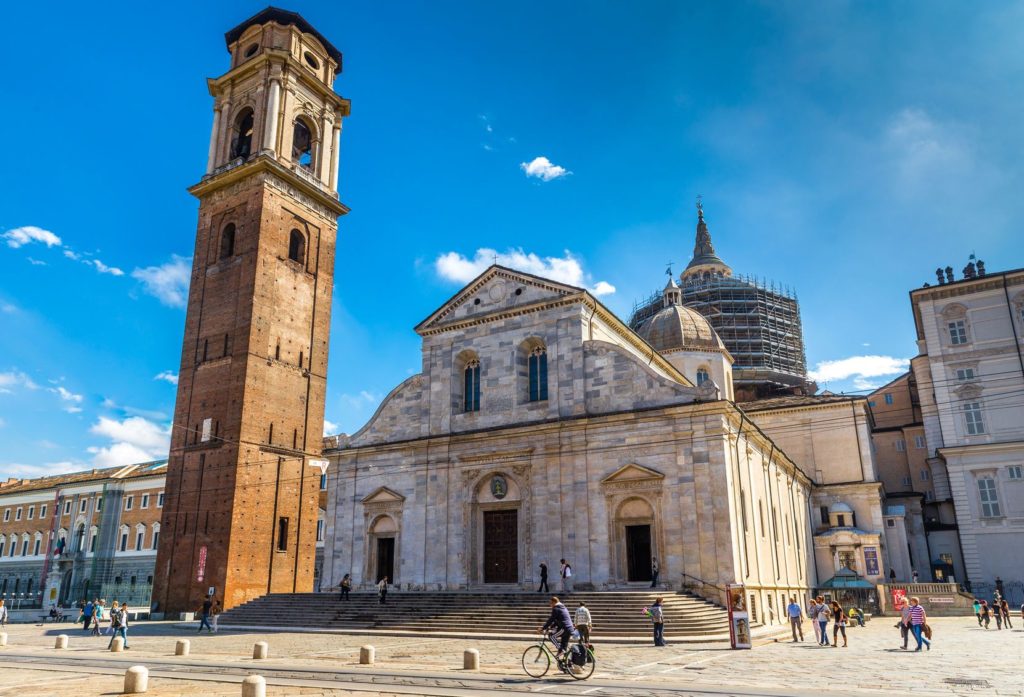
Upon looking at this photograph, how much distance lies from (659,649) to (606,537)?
8.12 m

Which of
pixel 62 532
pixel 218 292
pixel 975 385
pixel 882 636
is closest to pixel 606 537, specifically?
pixel 882 636

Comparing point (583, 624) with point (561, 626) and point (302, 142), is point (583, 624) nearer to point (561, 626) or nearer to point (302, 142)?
point (561, 626)

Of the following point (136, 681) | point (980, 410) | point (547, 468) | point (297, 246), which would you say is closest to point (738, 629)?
point (547, 468)

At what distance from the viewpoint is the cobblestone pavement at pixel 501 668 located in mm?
12531

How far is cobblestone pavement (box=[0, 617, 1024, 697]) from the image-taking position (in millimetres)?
12531

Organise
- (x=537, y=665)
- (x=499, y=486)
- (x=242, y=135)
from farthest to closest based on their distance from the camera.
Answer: (x=242, y=135), (x=499, y=486), (x=537, y=665)

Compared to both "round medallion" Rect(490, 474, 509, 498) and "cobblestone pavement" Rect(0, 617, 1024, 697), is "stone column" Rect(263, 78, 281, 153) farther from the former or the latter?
"cobblestone pavement" Rect(0, 617, 1024, 697)

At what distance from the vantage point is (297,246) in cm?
4203

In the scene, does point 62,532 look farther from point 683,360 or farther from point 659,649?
point 659,649

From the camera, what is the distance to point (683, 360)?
46312mm

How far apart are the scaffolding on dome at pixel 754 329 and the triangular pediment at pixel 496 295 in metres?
Result: 28.6

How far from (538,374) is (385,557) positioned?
10486 mm

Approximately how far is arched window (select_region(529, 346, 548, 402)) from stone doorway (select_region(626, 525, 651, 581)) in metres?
6.71

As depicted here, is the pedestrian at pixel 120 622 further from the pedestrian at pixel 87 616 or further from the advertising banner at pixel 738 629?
the advertising banner at pixel 738 629
